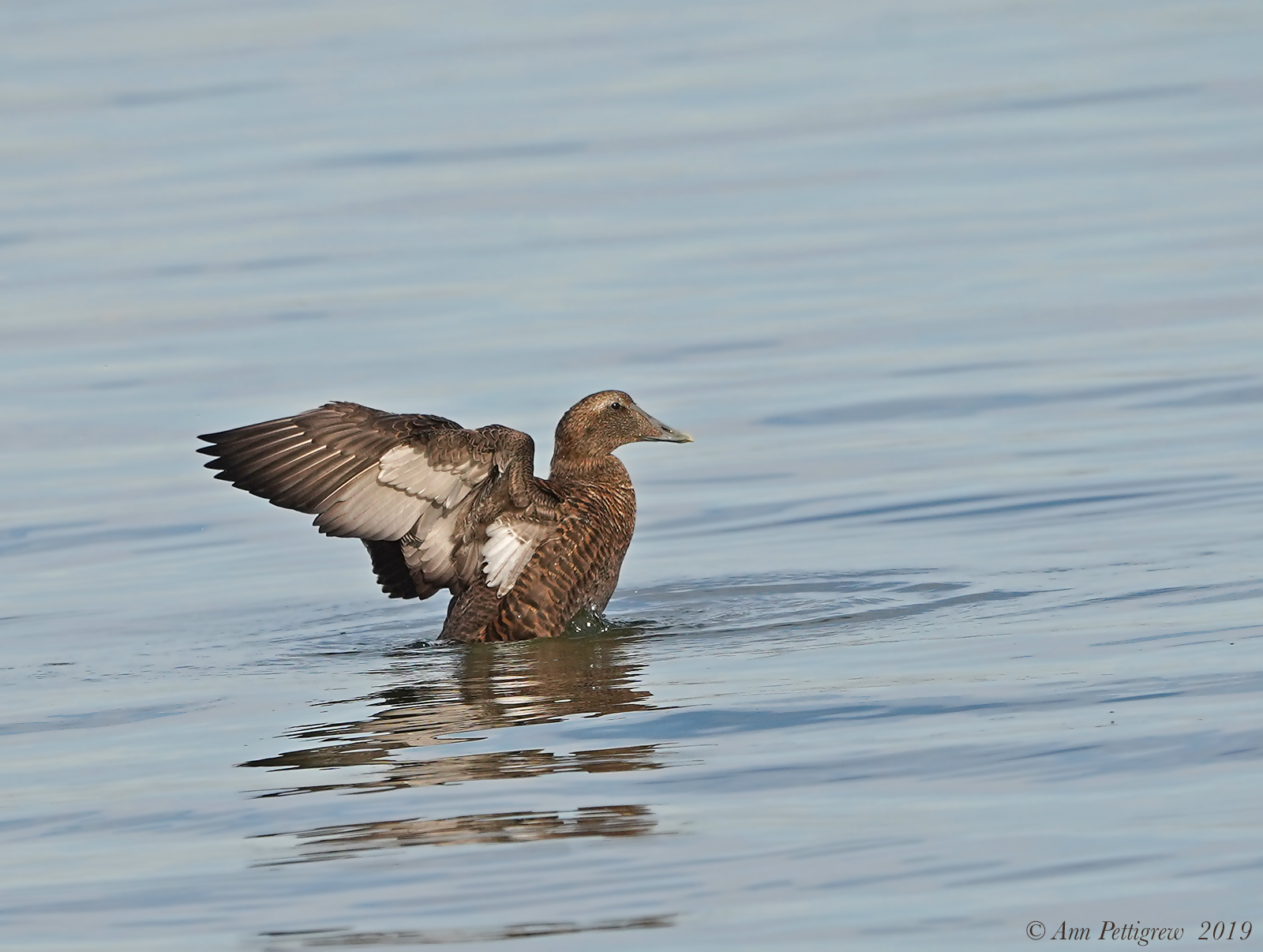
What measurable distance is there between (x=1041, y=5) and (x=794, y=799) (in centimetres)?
1888

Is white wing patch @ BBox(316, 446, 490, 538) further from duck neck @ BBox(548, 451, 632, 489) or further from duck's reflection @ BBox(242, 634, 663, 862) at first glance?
duck neck @ BBox(548, 451, 632, 489)

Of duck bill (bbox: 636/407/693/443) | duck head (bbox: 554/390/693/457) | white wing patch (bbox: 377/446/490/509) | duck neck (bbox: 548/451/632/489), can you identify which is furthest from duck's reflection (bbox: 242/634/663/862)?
duck bill (bbox: 636/407/693/443)

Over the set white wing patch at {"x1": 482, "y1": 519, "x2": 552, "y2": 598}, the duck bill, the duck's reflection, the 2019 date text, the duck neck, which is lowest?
the 2019 date text

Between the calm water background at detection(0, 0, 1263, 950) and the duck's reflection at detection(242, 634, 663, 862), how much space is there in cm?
3

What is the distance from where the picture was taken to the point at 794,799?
223 inches

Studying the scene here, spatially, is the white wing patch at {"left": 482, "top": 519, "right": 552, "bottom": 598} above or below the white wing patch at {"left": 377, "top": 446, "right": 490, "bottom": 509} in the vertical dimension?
below

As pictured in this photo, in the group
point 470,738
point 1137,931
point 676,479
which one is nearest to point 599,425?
point 676,479

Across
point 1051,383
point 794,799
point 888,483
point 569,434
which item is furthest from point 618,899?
point 1051,383

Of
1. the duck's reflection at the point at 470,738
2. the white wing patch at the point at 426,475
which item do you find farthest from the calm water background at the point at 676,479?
the white wing patch at the point at 426,475

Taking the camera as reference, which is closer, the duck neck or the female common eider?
the female common eider

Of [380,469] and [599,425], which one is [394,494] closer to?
[380,469]

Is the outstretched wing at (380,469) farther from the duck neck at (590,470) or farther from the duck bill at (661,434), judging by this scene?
the duck bill at (661,434)

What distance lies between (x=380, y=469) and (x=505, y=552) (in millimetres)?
640

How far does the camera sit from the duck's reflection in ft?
18.3
